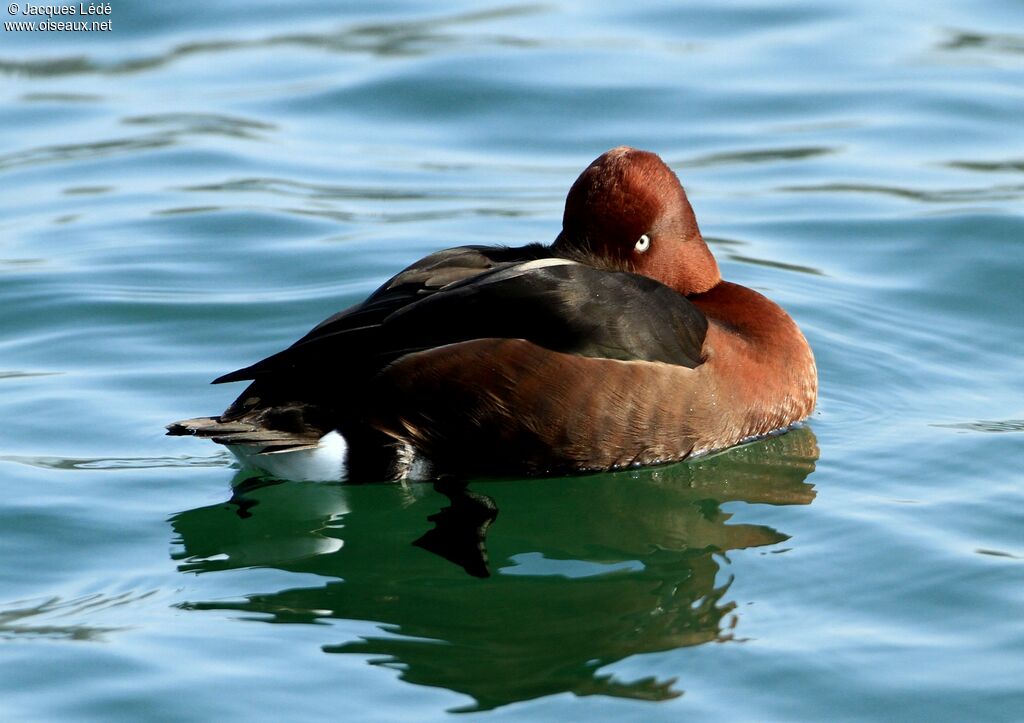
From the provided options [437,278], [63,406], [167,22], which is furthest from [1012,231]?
[167,22]

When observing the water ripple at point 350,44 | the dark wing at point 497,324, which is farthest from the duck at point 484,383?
the water ripple at point 350,44

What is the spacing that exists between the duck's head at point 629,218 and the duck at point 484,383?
0.27 meters

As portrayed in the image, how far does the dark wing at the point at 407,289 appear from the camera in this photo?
221 inches

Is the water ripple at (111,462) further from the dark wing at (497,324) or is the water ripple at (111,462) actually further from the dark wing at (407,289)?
the dark wing at (497,324)

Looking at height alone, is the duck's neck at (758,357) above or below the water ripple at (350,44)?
below

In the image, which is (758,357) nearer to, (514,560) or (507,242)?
(514,560)

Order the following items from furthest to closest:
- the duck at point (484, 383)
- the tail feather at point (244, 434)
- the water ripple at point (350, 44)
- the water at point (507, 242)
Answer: the water ripple at point (350, 44), the duck at point (484, 383), the tail feather at point (244, 434), the water at point (507, 242)

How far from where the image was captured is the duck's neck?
5.98 m

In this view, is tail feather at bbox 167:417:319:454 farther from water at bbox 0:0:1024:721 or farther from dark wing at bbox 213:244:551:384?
water at bbox 0:0:1024:721

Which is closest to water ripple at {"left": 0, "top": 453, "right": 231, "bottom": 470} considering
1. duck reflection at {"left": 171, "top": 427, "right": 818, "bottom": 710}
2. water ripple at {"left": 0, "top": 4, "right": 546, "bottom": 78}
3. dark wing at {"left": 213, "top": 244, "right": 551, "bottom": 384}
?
duck reflection at {"left": 171, "top": 427, "right": 818, "bottom": 710}

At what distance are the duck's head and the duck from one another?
10.8 inches

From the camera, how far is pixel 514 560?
5.16m

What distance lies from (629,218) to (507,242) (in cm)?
247

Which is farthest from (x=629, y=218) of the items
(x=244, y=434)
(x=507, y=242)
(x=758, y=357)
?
(x=507, y=242)
